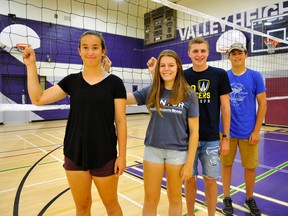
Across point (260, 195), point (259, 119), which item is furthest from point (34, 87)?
point (260, 195)

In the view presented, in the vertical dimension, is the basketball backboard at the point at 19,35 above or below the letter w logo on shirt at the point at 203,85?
above

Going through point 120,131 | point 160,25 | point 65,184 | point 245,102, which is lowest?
point 65,184

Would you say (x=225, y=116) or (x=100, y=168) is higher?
(x=225, y=116)

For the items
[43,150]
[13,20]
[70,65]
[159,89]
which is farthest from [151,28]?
[159,89]

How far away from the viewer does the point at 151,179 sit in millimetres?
1787

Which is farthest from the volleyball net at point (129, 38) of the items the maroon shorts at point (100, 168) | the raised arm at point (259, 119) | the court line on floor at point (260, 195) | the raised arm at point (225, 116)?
the maroon shorts at point (100, 168)

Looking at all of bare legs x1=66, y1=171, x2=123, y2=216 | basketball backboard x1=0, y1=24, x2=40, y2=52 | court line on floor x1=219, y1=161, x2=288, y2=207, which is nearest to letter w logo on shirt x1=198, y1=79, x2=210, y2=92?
bare legs x1=66, y1=171, x2=123, y2=216

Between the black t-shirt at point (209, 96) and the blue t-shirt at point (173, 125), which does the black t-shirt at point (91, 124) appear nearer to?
the blue t-shirt at point (173, 125)

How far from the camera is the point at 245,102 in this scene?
2.39 m

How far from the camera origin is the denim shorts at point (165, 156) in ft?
5.68

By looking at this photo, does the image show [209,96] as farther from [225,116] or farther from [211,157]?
[211,157]

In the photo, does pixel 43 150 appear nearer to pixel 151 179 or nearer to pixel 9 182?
pixel 9 182

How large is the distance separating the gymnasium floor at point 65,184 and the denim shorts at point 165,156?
107cm

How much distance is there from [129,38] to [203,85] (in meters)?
11.2
